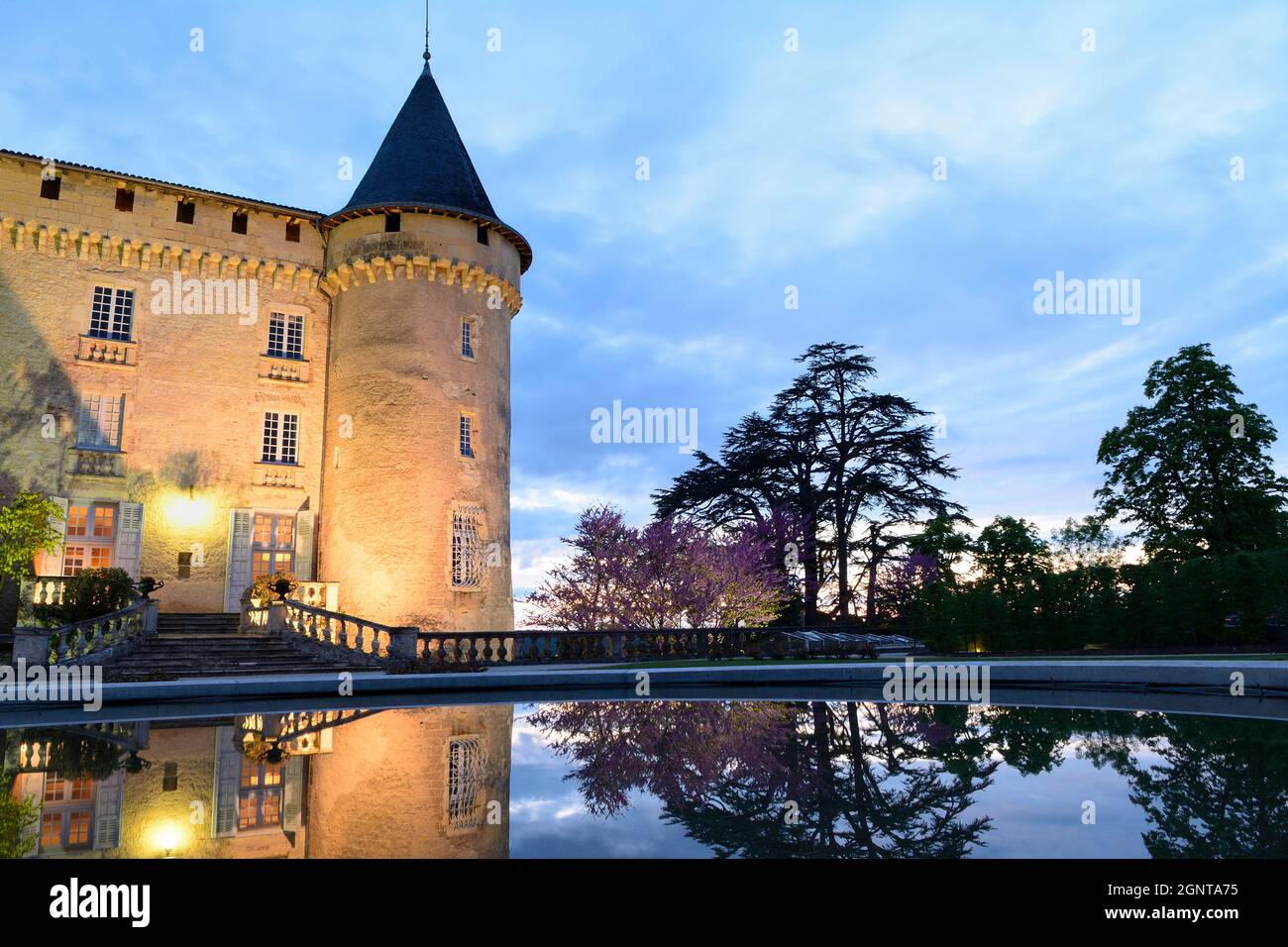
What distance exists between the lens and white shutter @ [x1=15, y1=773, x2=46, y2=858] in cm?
459

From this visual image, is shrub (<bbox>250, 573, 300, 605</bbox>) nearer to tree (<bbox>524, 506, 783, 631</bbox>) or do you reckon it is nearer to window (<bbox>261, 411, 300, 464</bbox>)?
window (<bbox>261, 411, 300, 464</bbox>)

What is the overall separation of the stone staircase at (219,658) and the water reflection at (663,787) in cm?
A: 925

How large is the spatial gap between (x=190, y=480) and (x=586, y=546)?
522 inches

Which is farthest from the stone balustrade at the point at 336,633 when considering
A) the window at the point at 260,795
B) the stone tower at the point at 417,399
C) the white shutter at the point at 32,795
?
the white shutter at the point at 32,795

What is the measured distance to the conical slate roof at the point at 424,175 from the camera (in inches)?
1156

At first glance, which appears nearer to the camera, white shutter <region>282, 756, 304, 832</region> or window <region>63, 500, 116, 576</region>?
white shutter <region>282, 756, 304, 832</region>

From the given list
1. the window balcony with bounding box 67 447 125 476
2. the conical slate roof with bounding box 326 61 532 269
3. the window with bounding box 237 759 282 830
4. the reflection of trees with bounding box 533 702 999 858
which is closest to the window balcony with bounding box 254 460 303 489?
the window balcony with bounding box 67 447 125 476

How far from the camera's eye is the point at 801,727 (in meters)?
10.1

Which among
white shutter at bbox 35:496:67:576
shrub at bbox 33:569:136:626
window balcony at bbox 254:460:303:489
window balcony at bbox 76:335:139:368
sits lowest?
shrub at bbox 33:569:136:626

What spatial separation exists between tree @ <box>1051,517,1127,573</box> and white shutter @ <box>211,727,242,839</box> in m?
41.1

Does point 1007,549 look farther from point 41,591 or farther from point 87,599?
point 41,591

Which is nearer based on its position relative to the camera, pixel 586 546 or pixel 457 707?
pixel 457 707

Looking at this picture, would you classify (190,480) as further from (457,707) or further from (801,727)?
(801,727)
